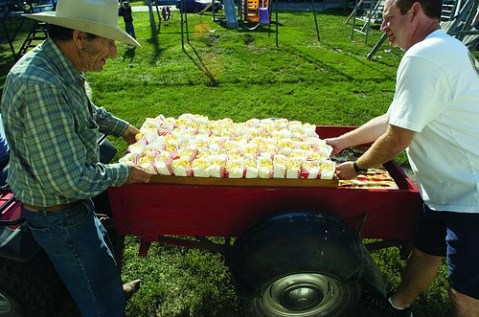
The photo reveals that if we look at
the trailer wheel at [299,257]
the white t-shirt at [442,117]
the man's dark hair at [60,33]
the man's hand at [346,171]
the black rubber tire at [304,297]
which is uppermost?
the man's dark hair at [60,33]

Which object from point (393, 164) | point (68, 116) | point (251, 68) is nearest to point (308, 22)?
point (251, 68)

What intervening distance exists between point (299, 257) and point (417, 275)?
96cm

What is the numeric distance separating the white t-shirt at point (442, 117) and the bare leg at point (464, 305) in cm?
57

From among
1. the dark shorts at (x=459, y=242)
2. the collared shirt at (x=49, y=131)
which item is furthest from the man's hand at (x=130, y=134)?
the dark shorts at (x=459, y=242)

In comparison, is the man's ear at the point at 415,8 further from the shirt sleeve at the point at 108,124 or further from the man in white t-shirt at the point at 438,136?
the shirt sleeve at the point at 108,124

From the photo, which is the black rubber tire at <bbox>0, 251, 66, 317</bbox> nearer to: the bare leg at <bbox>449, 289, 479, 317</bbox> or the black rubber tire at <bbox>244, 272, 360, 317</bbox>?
the black rubber tire at <bbox>244, 272, 360, 317</bbox>

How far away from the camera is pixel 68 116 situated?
67.9 inches

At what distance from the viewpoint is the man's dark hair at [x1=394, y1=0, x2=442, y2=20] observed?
6.77ft

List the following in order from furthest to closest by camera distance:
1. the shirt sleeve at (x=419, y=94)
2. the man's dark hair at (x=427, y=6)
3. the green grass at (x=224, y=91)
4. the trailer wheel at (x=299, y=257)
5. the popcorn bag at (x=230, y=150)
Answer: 1. the green grass at (x=224, y=91)
2. the popcorn bag at (x=230, y=150)
3. the trailer wheel at (x=299, y=257)
4. the man's dark hair at (x=427, y=6)
5. the shirt sleeve at (x=419, y=94)

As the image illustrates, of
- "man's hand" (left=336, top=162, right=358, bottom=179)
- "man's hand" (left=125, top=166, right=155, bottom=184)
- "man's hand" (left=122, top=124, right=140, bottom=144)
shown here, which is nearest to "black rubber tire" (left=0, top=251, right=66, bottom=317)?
"man's hand" (left=125, top=166, right=155, bottom=184)

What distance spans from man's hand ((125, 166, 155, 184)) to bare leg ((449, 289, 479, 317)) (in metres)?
Result: 2.03

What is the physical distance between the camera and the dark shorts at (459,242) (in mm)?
2080

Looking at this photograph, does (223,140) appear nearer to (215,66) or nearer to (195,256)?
(195,256)

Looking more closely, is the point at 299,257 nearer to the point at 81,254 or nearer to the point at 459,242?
the point at 459,242
